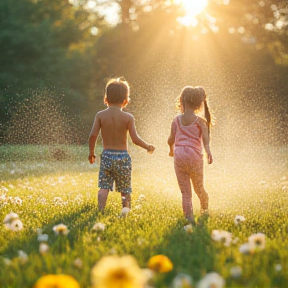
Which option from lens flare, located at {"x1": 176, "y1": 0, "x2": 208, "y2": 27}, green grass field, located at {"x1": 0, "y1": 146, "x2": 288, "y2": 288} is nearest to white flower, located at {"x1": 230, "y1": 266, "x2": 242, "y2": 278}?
green grass field, located at {"x1": 0, "y1": 146, "x2": 288, "y2": 288}

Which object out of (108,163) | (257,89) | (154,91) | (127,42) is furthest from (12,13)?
(108,163)

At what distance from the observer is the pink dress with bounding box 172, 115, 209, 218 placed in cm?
448

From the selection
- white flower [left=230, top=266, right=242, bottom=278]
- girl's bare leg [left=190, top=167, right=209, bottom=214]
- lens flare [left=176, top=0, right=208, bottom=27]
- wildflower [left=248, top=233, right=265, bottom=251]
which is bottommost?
white flower [left=230, top=266, right=242, bottom=278]

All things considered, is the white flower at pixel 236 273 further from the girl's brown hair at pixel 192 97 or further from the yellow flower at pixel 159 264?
the girl's brown hair at pixel 192 97

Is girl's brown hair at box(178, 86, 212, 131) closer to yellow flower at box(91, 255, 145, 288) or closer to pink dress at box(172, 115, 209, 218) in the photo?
pink dress at box(172, 115, 209, 218)

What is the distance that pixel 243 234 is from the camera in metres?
3.35

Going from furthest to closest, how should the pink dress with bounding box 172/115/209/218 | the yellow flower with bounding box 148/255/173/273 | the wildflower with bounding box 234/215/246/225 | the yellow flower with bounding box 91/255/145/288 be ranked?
the pink dress with bounding box 172/115/209/218 → the wildflower with bounding box 234/215/246/225 → the yellow flower with bounding box 148/255/173/273 → the yellow flower with bounding box 91/255/145/288

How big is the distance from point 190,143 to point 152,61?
2278 centimetres

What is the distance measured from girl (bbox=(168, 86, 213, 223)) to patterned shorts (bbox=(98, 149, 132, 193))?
1.62 ft

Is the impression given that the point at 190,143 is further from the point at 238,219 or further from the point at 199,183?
the point at 238,219

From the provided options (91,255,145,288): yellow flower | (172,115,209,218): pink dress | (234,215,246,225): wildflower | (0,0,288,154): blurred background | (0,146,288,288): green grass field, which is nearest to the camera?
(91,255,145,288): yellow flower

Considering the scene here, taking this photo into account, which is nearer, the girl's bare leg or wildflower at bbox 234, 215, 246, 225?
wildflower at bbox 234, 215, 246, 225

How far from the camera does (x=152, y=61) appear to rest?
2684cm

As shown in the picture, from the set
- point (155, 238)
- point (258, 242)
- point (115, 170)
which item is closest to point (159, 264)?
point (258, 242)
